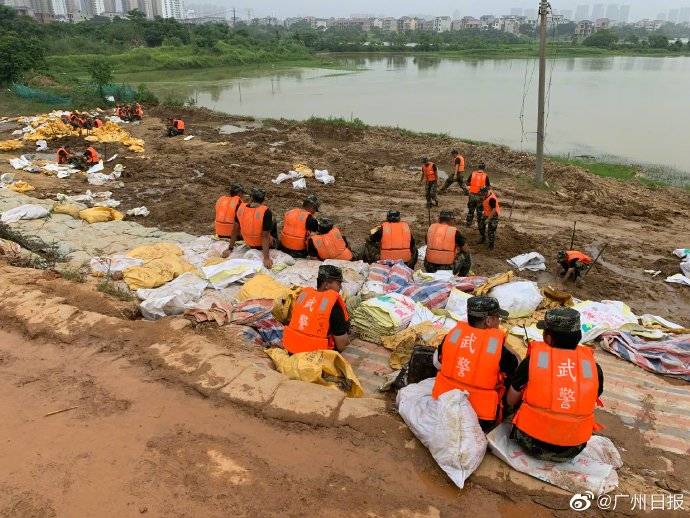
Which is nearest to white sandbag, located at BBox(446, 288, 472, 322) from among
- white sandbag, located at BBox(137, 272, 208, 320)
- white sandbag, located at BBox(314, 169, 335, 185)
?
white sandbag, located at BBox(137, 272, 208, 320)

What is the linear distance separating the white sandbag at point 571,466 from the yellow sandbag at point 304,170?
9.96 meters

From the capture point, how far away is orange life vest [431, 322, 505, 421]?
301cm

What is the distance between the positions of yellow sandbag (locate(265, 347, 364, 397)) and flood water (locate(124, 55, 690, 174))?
1022 cm

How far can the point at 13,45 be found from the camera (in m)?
26.6

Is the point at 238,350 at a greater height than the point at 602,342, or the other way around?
the point at 238,350

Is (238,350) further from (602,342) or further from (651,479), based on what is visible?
(602,342)

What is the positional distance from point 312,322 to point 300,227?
2644mm

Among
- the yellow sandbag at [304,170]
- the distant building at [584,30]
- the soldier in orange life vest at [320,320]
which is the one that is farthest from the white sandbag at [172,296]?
the distant building at [584,30]

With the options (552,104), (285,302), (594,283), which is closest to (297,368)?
(285,302)

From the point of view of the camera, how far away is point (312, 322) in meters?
3.99

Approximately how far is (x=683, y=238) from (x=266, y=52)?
49587 mm

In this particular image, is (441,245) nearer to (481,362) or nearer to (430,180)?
(481,362)

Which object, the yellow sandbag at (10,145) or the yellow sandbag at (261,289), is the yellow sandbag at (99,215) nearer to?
the yellow sandbag at (261,289)

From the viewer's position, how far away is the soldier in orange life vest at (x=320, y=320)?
157 inches
